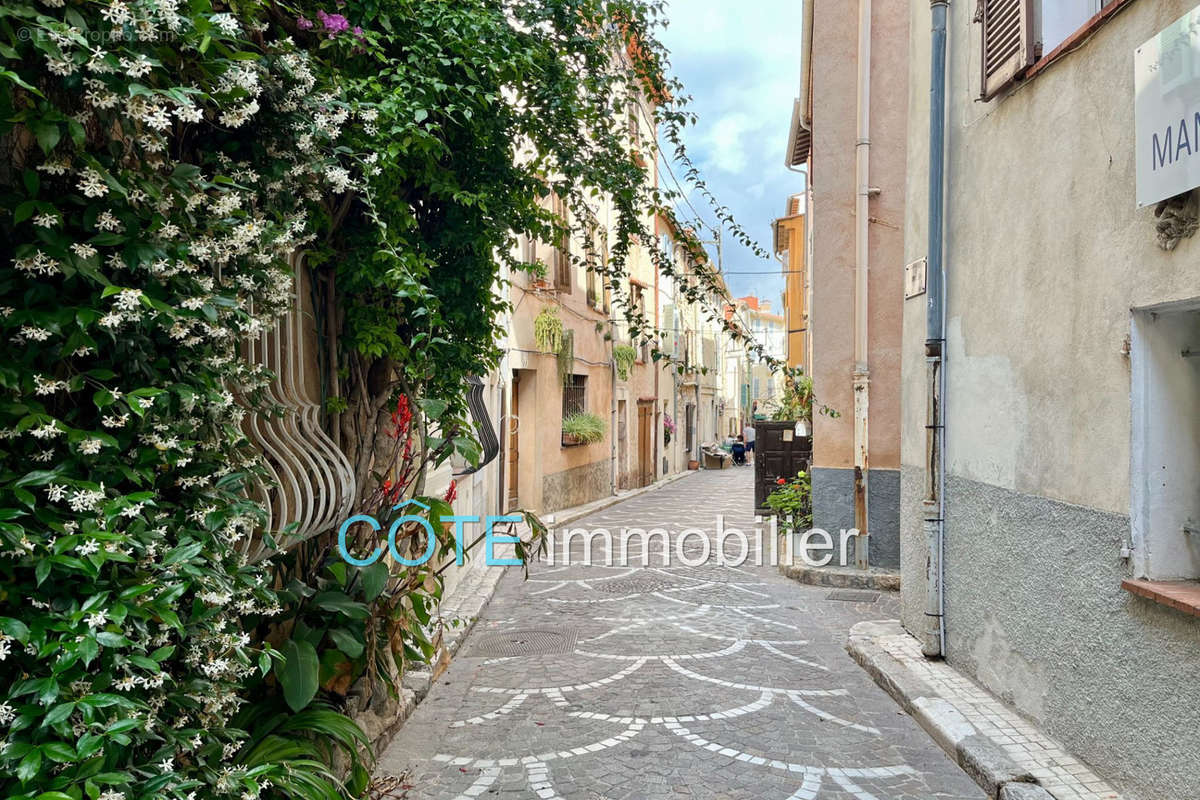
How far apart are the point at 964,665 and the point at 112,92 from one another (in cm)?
532

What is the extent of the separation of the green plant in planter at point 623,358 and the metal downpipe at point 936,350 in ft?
A: 44.3

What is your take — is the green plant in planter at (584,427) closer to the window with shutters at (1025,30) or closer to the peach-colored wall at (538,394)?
the peach-colored wall at (538,394)

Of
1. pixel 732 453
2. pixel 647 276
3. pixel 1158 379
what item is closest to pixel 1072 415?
pixel 1158 379

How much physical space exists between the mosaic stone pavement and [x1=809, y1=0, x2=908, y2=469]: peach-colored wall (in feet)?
6.69

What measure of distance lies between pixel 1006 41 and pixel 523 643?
5.13m

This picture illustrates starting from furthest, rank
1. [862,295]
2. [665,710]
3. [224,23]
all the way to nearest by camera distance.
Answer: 1. [862,295]
2. [665,710]
3. [224,23]

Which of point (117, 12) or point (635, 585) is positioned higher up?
point (117, 12)

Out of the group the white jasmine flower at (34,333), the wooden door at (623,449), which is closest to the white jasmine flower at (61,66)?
the white jasmine flower at (34,333)

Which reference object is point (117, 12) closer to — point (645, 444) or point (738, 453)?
point (645, 444)

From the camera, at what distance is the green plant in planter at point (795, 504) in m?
10.1

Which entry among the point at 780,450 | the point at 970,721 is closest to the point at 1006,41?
the point at 970,721

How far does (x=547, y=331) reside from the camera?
13.5 meters

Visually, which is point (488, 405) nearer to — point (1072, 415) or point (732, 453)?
point (1072, 415)

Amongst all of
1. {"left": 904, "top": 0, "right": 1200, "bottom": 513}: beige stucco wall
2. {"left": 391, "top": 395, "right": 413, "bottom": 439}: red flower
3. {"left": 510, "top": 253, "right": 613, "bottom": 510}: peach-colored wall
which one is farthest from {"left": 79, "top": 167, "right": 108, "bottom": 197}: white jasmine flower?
{"left": 510, "top": 253, "right": 613, "bottom": 510}: peach-colored wall
